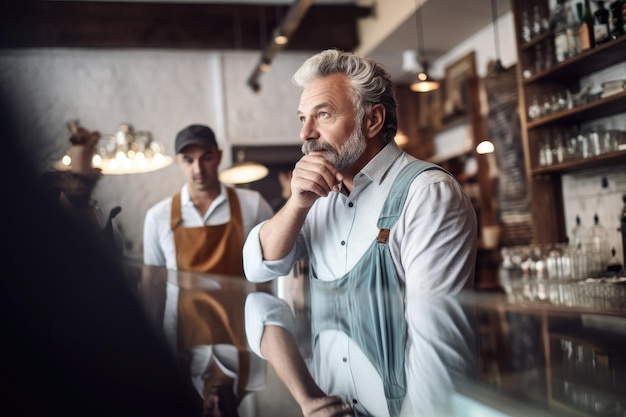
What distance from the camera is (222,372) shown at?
1.02 ft

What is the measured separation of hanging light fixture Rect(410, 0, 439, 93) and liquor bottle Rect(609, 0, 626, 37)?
3.97 ft

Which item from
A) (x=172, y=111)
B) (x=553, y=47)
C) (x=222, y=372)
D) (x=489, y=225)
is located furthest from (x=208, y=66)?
(x=222, y=372)

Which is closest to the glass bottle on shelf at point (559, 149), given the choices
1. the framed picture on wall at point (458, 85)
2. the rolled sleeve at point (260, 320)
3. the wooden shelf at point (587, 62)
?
the wooden shelf at point (587, 62)

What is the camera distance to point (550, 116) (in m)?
3.25

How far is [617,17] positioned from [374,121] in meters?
1.67

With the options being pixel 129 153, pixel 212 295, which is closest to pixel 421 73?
pixel 129 153

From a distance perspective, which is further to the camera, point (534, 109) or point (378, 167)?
point (534, 109)

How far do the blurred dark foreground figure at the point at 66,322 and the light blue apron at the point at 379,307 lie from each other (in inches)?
4.0

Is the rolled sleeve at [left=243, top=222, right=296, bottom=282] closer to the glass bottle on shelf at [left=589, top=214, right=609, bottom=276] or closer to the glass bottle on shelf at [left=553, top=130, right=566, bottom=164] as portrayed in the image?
the glass bottle on shelf at [left=589, top=214, right=609, bottom=276]

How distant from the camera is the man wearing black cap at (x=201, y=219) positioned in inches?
80.0

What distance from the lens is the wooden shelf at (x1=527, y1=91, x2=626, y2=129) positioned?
108 inches

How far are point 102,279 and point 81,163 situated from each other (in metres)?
1.34

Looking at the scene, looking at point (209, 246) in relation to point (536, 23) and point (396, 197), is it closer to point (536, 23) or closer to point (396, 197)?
point (396, 197)

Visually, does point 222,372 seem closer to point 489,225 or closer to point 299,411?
point 299,411
